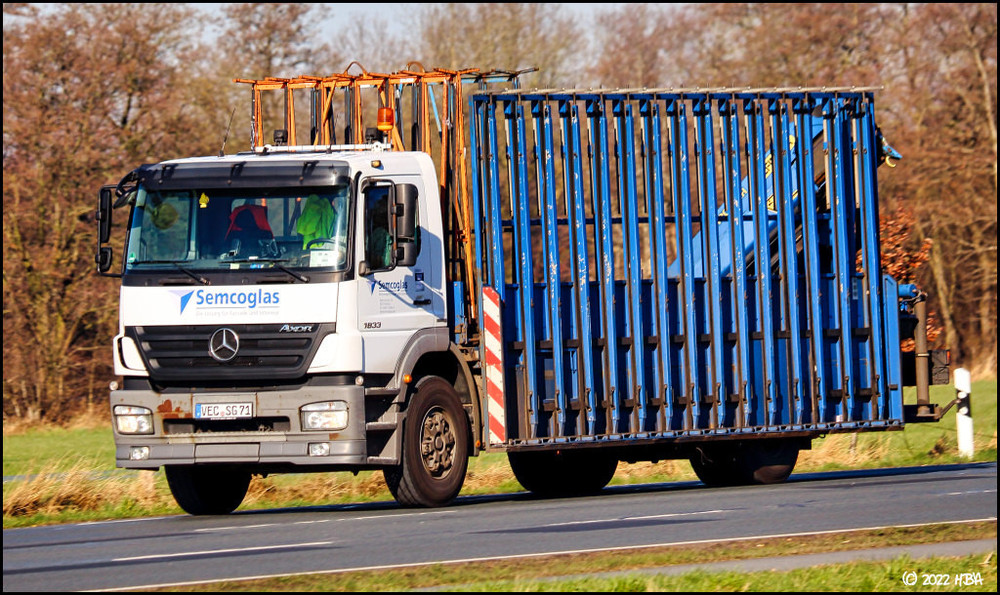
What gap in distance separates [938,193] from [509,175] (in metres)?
30.1

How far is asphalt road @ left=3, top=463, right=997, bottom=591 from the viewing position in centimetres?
965

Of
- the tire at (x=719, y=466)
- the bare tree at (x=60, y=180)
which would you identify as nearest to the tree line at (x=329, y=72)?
the bare tree at (x=60, y=180)

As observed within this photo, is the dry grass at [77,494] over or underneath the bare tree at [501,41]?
underneath

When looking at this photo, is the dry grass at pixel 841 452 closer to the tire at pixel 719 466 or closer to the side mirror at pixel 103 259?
the tire at pixel 719 466

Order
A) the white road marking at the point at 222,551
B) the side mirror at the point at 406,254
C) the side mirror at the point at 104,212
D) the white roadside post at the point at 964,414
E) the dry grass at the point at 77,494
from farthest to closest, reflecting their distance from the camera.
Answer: the white roadside post at the point at 964,414, the dry grass at the point at 77,494, the side mirror at the point at 104,212, the side mirror at the point at 406,254, the white road marking at the point at 222,551

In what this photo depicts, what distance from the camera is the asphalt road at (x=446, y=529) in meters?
9.65

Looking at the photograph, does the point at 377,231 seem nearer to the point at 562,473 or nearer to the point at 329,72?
the point at 562,473

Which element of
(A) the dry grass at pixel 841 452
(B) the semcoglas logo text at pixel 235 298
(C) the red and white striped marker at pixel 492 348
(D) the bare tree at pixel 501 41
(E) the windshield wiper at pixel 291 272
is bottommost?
(A) the dry grass at pixel 841 452

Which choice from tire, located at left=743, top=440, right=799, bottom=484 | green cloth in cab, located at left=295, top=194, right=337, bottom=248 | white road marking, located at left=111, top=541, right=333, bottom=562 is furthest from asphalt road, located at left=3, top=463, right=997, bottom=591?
green cloth in cab, located at left=295, top=194, right=337, bottom=248

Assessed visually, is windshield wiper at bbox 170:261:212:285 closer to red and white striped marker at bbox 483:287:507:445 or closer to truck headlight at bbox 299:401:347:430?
truck headlight at bbox 299:401:347:430

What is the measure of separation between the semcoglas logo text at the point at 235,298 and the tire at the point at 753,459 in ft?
16.8

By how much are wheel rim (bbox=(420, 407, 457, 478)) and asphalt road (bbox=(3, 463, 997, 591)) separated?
37 cm

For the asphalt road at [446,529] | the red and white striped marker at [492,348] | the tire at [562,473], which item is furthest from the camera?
the tire at [562,473]

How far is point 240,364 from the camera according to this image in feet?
42.7
